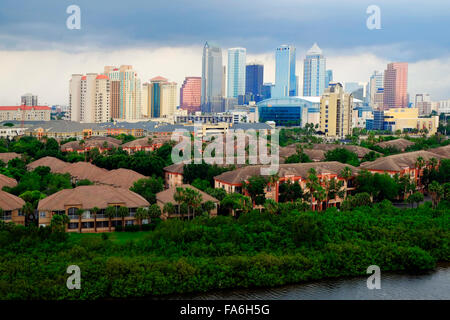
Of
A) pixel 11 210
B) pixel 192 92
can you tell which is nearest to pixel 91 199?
pixel 11 210

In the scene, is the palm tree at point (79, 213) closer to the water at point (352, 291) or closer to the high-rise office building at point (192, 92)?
the water at point (352, 291)

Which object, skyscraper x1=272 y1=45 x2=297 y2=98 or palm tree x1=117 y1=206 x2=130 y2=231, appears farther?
skyscraper x1=272 y1=45 x2=297 y2=98

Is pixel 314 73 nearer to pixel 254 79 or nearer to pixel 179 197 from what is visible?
pixel 254 79

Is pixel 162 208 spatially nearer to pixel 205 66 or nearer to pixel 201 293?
pixel 201 293

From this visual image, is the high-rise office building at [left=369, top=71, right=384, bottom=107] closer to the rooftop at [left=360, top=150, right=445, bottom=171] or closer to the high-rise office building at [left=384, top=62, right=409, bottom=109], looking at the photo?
the high-rise office building at [left=384, top=62, right=409, bottom=109]

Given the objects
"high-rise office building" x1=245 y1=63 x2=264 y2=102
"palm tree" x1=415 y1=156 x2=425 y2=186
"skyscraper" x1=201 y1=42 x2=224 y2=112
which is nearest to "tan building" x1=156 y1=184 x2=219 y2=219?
"palm tree" x1=415 y1=156 x2=425 y2=186
